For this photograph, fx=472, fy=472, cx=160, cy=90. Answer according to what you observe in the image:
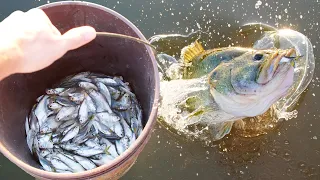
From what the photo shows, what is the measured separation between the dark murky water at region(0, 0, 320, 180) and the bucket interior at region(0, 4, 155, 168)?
1.63 ft

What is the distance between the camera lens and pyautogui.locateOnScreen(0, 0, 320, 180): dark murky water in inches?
116

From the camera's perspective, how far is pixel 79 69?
273cm

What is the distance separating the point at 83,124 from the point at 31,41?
85cm

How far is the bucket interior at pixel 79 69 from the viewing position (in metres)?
2.32

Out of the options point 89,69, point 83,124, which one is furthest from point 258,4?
point 83,124

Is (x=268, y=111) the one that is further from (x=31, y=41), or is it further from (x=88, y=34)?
(x=31, y=41)

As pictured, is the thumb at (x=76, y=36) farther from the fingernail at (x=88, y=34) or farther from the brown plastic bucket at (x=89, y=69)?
the brown plastic bucket at (x=89, y=69)

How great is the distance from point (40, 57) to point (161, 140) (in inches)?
52.4

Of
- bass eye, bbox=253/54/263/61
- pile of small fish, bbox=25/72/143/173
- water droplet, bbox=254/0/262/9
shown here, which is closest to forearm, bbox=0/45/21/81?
pile of small fish, bbox=25/72/143/173

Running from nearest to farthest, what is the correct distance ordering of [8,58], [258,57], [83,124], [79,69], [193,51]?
1. [8,58]
2. [258,57]
3. [83,124]
4. [79,69]
5. [193,51]

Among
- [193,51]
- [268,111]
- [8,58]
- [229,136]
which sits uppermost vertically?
[8,58]

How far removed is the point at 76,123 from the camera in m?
2.56

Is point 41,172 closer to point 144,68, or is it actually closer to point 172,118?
point 144,68

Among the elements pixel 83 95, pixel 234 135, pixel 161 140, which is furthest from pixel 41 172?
pixel 234 135
